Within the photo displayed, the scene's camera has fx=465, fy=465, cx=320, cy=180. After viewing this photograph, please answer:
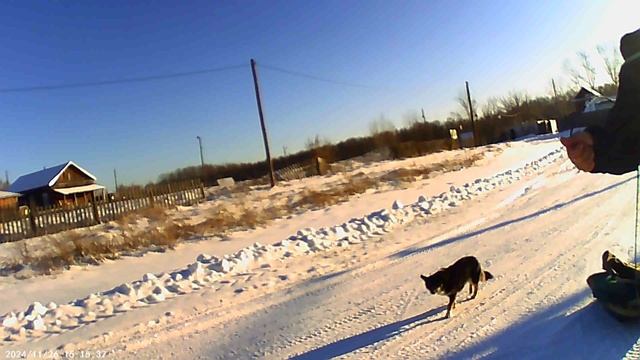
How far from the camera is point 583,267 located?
562 centimetres

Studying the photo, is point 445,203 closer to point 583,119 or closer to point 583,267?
point 583,267

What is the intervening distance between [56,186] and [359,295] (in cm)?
5098

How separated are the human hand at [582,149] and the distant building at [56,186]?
51328 millimetres

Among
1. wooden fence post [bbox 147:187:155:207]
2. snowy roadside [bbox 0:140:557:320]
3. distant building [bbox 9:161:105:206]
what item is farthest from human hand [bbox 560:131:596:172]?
distant building [bbox 9:161:105:206]

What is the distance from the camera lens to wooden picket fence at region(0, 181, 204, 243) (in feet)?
53.9

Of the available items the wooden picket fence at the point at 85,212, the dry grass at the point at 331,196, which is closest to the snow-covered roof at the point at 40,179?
the wooden picket fence at the point at 85,212

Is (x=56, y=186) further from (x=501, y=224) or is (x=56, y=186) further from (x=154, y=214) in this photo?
→ (x=501, y=224)

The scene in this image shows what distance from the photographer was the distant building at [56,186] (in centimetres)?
4822

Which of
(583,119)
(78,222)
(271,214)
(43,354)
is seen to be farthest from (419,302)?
(78,222)

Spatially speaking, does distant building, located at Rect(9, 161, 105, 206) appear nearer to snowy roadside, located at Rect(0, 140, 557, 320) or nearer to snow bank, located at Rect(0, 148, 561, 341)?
snowy roadside, located at Rect(0, 140, 557, 320)

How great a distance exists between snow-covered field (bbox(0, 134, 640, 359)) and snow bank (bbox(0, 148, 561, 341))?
0.03 m

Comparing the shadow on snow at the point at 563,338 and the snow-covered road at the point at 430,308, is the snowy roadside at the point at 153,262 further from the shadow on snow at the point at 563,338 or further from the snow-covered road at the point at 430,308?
the shadow on snow at the point at 563,338

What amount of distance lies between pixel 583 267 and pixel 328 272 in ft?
11.9

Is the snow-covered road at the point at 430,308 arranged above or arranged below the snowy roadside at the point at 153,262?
below
